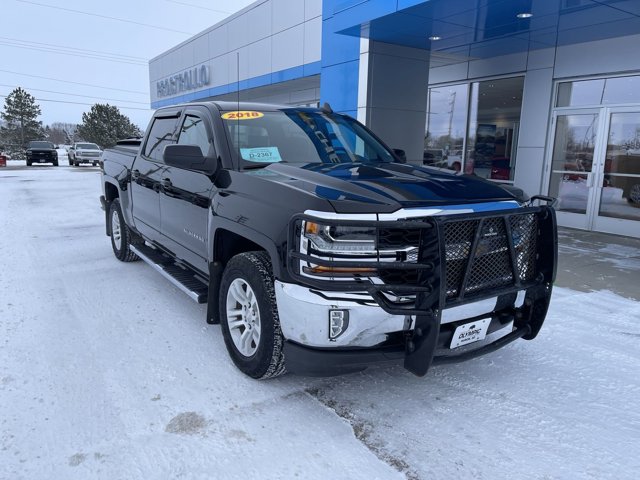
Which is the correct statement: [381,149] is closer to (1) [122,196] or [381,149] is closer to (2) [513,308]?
(2) [513,308]

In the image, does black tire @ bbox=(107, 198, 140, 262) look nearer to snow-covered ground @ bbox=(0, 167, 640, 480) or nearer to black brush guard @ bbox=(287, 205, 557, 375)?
snow-covered ground @ bbox=(0, 167, 640, 480)

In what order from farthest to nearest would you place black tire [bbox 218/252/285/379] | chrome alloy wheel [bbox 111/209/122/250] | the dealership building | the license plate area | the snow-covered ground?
1. the dealership building
2. chrome alloy wheel [bbox 111/209/122/250]
3. black tire [bbox 218/252/285/379]
4. the license plate area
5. the snow-covered ground

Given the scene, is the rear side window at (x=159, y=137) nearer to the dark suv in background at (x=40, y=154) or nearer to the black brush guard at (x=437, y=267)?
the black brush guard at (x=437, y=267)

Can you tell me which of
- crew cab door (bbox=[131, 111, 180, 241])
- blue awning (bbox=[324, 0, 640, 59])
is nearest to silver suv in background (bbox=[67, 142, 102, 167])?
blue awning (bbox=[324, 0, 640, 59])

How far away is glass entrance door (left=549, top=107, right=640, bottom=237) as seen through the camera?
9062mm

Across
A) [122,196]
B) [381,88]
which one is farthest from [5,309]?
[381,88]

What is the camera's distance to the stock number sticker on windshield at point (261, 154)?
3.65m

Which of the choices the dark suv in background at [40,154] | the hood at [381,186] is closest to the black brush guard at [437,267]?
the hood at [381,186]

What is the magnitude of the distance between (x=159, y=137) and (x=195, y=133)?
1080 mm

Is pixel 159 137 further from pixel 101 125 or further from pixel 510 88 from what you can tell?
pixel 101 125

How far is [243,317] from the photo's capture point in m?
3.30

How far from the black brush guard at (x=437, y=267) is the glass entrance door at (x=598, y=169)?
752cm

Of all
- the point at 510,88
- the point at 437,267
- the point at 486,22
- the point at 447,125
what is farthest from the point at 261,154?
the point at 447,125

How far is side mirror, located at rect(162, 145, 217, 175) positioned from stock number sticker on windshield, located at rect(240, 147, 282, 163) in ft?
0.85
